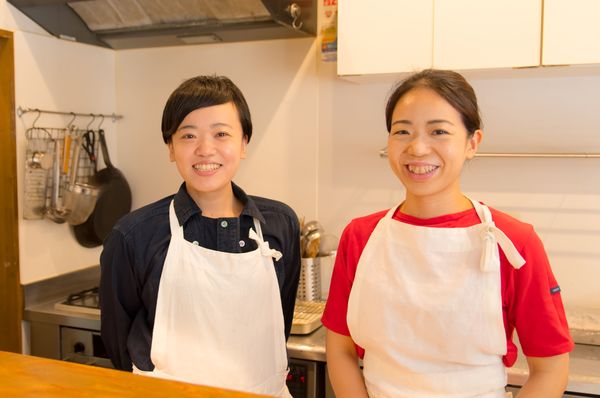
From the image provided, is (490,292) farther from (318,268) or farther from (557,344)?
(318,268)

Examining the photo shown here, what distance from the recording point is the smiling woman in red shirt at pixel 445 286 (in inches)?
42.8

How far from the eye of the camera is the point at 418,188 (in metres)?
1.13

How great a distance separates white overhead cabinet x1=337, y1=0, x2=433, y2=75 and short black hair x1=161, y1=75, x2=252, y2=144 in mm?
510

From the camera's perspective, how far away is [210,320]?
4.48 ft

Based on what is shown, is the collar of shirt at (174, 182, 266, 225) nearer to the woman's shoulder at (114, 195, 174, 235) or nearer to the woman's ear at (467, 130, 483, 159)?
the woman's shoulder at (114, 195, 174, 235)

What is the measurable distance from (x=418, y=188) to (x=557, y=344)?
37 centimetres

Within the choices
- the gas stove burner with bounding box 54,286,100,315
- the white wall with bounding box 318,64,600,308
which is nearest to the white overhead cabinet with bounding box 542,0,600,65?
→ the white wall with bounding box 318,64,600,308

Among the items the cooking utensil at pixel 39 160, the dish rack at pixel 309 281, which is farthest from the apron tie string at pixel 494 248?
the cooking utensil at pixel 39 160

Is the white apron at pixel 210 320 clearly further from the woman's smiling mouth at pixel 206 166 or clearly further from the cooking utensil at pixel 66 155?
the cooking utensil at pixel 66 155

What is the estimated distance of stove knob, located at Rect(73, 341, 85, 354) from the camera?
6.51 feet

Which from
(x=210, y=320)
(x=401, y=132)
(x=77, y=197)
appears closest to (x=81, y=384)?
(x=210, y=320)

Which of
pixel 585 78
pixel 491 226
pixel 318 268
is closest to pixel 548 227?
pixel 585 78

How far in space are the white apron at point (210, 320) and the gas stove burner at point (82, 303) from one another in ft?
2.30

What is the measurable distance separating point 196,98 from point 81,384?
2.44ft
